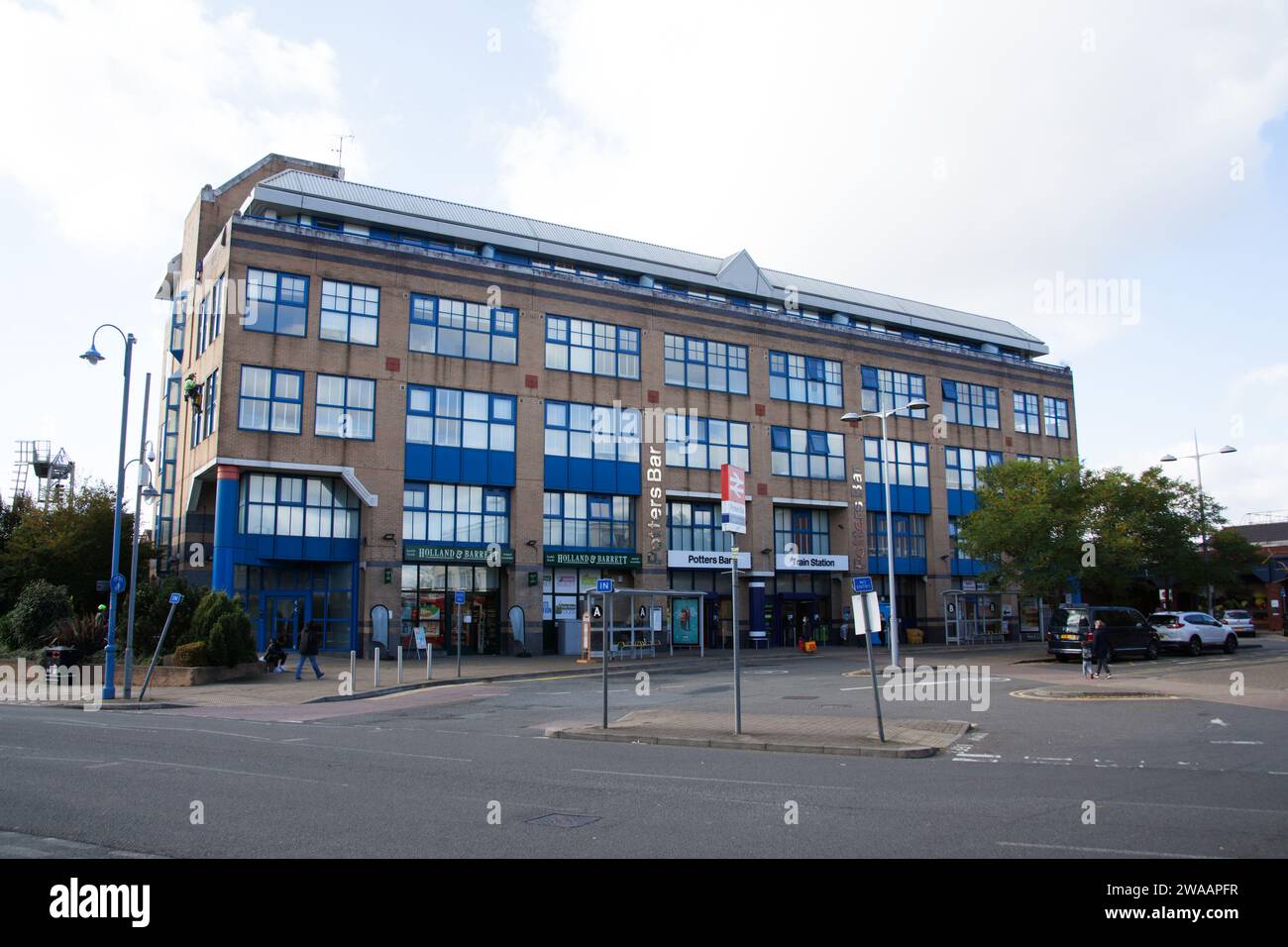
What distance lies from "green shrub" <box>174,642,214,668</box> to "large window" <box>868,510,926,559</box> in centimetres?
3190

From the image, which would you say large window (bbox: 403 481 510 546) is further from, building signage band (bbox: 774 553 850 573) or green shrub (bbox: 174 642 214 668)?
building signage band (bbox: 774 553 850 573)

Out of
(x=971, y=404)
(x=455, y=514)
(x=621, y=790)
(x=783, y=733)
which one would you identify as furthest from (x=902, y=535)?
(x=621, y=790)

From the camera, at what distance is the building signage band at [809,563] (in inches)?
1786

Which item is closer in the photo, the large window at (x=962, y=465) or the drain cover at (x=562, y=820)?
the drain cover at (x=562, y=820)

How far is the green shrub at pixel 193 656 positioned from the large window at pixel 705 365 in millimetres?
23314

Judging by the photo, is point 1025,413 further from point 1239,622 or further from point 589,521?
point 589,521

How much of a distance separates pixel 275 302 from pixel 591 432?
1339 cm

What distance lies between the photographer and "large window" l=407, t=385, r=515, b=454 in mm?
37562

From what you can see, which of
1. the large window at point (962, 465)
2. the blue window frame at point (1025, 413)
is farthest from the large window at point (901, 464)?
the blue window frame at point (1025, 413)

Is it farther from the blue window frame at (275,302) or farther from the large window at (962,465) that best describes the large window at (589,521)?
the large window at (962,465)
